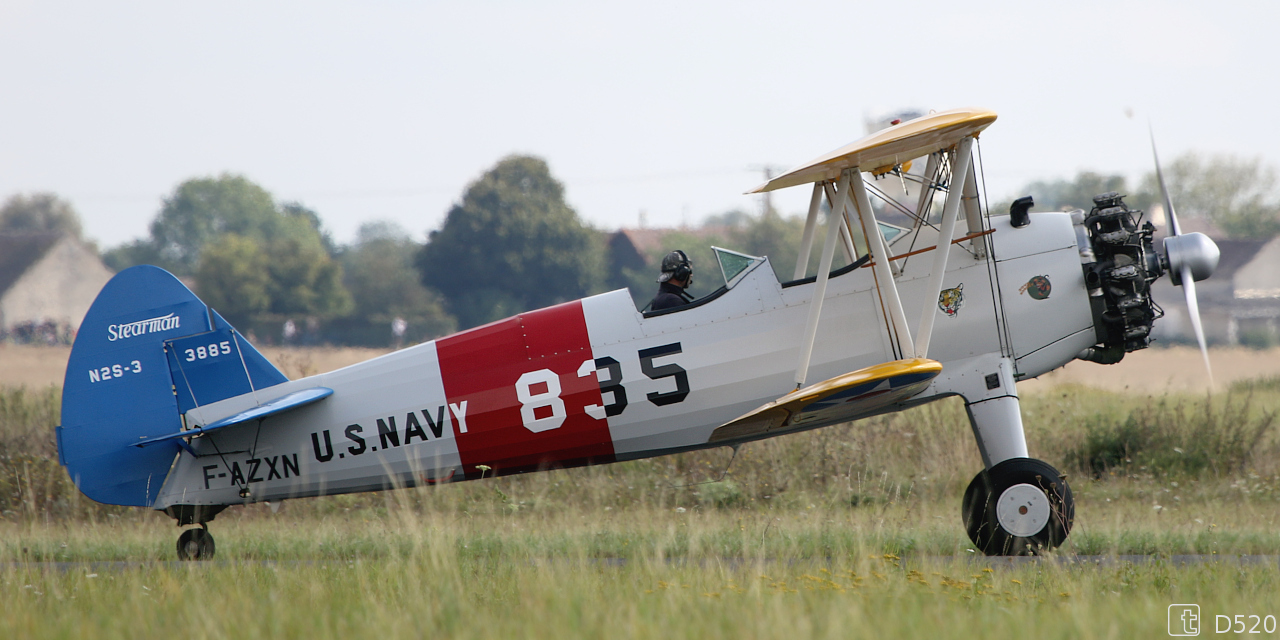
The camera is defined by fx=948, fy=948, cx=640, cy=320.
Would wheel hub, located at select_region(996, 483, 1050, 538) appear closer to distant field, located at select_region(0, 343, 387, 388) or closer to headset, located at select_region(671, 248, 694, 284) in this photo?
headset, located at select_region(671, 248, 694, 284)

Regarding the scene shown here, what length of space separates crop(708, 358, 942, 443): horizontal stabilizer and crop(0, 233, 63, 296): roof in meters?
54.5

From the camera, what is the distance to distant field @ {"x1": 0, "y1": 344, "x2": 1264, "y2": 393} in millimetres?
19062

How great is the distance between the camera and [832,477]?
400 inches

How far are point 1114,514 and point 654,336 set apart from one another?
195 inches

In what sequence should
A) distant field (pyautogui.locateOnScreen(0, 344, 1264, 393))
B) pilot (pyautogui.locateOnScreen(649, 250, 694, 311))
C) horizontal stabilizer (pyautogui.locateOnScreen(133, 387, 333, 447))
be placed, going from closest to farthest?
horizontal stabilizer (pyautogui.locateOnScreen(133, 387, 333, 447))
pilot (pyautogui.locateOnScreen(649, 250, 694, 311))
distant field (pyautogui.locateOnScreen(0, 344, 1264, 393))

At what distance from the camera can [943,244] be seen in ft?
19.5

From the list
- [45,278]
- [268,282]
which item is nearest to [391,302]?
[268,282]

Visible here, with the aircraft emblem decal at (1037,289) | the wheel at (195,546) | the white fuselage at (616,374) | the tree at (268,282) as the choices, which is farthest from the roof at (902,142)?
the tree at (268,282)

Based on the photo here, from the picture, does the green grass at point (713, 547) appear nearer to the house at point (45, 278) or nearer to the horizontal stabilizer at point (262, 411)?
the horizontal stabilizer at point (262, 411)

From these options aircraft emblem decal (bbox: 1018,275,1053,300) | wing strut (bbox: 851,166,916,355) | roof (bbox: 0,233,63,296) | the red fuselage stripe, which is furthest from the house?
aircraft emblem decal (bbox: 1018,275,1053,300)

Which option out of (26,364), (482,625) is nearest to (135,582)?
(482,625)

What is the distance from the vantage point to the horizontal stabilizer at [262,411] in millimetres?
6566

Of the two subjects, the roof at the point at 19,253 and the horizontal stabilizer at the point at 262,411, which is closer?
the horizontal stabilizer at the point at 262,411

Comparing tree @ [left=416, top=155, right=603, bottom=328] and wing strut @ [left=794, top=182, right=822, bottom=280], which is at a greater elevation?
tree @ [left=416, top=155, right=603, bottom=328]
